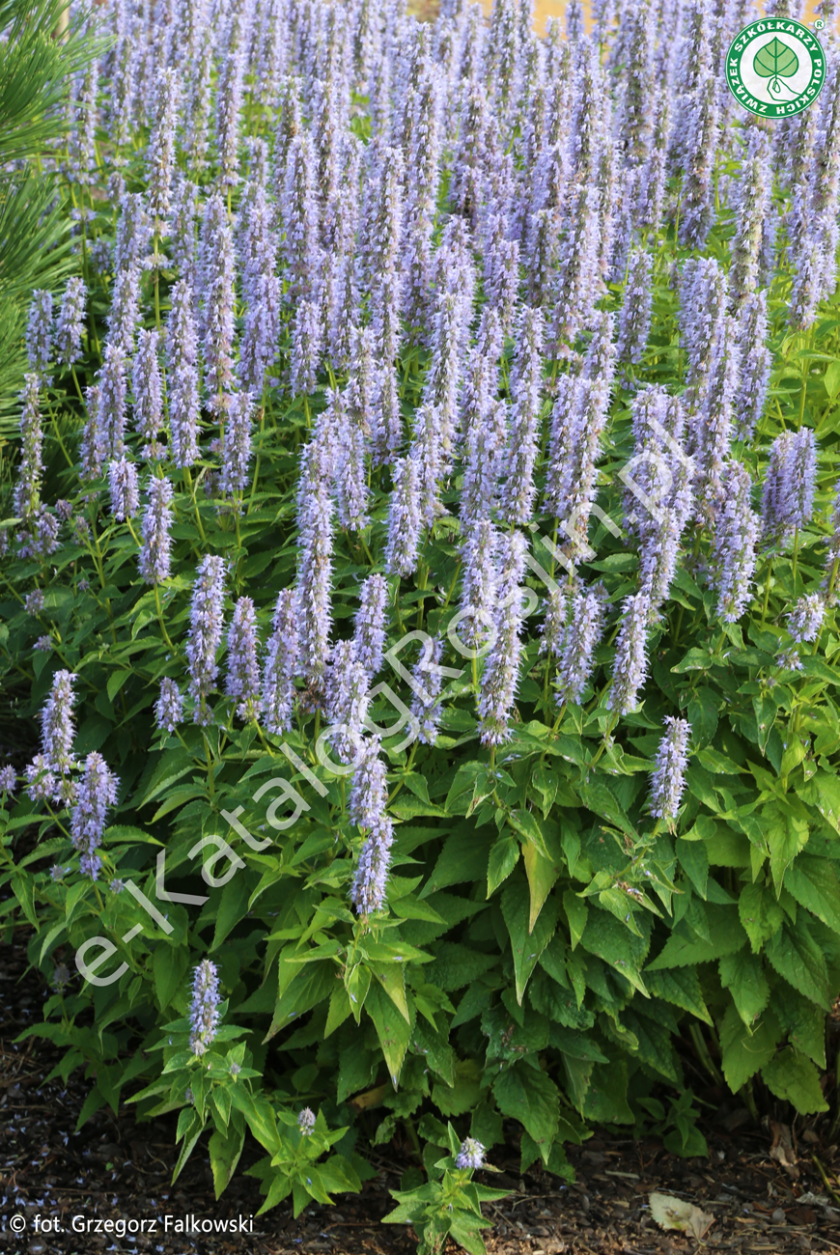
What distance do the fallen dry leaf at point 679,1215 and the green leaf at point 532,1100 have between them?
503 mm

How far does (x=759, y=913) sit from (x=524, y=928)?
0.88 meters

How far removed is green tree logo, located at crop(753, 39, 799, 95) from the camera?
19.3 ft

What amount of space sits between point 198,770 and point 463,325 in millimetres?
1934

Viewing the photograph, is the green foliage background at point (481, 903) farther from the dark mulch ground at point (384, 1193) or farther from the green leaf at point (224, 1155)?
the dark mulch ground at point (384, 1193)

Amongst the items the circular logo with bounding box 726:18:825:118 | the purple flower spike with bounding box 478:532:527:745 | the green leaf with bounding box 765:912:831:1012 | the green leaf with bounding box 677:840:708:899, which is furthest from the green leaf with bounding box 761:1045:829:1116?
the circular logo with bounding box 726:18:825:118

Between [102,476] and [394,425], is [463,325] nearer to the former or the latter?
[394,425]

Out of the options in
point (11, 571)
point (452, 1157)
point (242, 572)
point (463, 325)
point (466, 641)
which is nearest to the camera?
point (466, 641)

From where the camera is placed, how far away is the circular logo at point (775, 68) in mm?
5848

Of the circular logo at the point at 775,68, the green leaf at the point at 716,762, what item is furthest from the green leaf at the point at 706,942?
the circular logo at the point at 775,68

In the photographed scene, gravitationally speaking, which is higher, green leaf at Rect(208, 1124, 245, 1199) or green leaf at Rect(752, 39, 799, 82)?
green leaf at Rect(752, 39, 799, 82)

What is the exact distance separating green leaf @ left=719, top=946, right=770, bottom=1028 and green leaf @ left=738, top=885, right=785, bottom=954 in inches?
4.0

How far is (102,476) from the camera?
5.10 m

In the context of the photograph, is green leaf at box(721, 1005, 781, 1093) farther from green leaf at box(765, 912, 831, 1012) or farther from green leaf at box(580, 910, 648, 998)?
green leaf at box(580, 910, 648, 998)

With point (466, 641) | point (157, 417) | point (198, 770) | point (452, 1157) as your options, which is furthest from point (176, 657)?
point (452, 1157)
